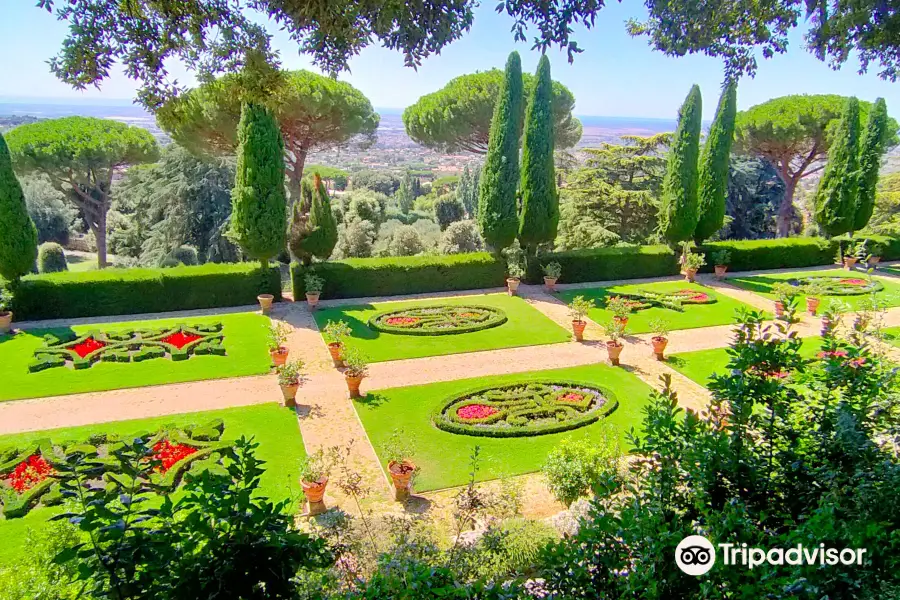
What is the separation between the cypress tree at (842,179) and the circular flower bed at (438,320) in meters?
15.0

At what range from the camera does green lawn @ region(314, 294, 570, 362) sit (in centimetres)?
1312

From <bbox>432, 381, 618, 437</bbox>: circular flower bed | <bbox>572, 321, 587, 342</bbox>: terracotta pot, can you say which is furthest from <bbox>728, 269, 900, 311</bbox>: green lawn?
<bbox>432, 381, 618, 437</bbox>: circular flower bed

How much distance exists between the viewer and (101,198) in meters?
25.5

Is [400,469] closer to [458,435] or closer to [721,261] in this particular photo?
[458,435]

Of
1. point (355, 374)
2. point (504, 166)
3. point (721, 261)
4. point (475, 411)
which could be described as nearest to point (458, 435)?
point (475, 411)

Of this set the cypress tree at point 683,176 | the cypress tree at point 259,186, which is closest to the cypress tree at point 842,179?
the cypress tree at point 683,176

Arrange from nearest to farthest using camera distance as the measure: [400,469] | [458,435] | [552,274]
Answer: [400,469], [458,435], [552,274]

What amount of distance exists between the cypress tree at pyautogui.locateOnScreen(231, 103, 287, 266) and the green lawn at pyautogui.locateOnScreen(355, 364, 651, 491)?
7.29 meters

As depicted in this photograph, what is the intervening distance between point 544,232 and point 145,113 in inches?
554

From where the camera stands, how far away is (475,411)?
9.98m

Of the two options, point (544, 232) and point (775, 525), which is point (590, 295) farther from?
point (775, 525)

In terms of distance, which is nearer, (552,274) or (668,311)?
(668,311)

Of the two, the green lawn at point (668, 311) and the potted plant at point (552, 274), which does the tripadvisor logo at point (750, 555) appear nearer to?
the green lawn at point (668, 311)

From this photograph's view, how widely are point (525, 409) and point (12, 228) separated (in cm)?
1288
